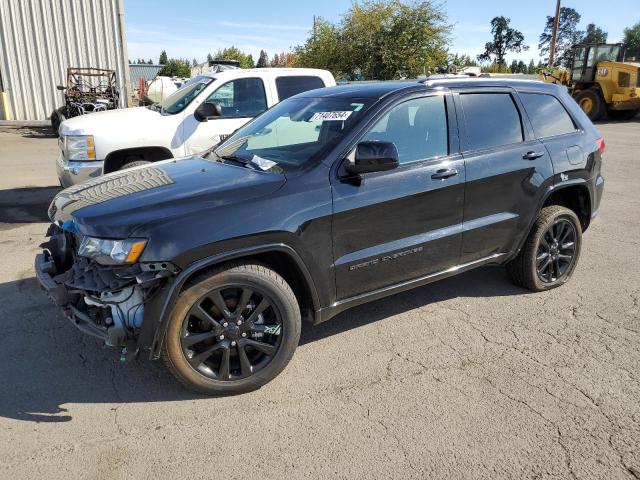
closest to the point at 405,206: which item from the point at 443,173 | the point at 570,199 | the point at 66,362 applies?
the point at 443,173

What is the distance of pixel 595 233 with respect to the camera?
21.1 ft

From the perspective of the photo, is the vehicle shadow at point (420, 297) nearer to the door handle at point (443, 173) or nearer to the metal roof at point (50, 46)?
the door handle at point (443, 173)

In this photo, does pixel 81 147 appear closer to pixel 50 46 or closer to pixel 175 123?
pixel 175 123

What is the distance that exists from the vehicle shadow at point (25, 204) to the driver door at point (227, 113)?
219 cm

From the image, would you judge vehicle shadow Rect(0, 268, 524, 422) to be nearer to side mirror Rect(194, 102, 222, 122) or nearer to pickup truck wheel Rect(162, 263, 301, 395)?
pickup truck wheel Rect(162, 263, 301, 395)

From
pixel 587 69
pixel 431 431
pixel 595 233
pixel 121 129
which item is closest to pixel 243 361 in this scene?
pixel 431 431

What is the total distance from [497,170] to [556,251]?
115cm

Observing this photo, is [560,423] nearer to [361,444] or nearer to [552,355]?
[552,355]

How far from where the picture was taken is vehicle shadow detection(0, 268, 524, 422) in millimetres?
3117

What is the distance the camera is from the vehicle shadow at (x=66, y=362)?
3.12 m

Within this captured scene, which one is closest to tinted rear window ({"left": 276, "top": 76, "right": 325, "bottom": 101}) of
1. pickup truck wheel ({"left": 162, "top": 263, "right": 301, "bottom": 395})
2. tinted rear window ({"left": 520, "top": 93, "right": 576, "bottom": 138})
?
tinted rear window ({"left": 520, "top": 93, "right": 576, "bottom": 138})

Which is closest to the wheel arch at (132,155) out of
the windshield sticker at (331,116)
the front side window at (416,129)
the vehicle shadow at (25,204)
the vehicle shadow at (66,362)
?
the vehicle shadow at (25,204)

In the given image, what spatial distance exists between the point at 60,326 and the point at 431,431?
2.83 m

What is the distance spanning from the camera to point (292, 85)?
7398 mm
